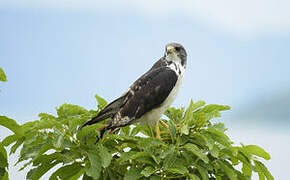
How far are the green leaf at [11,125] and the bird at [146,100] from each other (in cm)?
97

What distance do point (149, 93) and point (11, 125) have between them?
205 cm

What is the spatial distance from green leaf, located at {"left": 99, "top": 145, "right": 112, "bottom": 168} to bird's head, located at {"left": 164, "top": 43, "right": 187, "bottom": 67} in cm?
225

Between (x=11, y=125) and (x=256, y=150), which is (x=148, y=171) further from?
(x=11, y=125)

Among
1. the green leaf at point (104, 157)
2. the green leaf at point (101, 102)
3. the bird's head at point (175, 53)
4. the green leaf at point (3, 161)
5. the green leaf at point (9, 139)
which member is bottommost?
the green leaf at point (104, 157)

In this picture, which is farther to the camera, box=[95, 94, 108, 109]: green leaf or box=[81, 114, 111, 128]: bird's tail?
box=[95, 94, 108, 109]: green leaf

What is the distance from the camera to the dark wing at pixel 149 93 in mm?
5891

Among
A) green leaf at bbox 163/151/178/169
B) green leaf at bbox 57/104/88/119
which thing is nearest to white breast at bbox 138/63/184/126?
green leaf at bbox 57/104/88/119

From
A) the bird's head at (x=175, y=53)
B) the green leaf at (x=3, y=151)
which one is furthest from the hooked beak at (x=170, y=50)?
the green leaf at (x=3, y=151)

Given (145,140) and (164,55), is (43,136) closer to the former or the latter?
(145,140)

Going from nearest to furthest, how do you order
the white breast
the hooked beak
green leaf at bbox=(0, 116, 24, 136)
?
green leaf at bbox=(0, 116, 24, 136), the white breast, the hooked beak

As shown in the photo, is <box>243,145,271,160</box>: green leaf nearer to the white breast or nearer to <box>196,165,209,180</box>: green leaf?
Result: <box>196,165,209,180</box>: green leaf

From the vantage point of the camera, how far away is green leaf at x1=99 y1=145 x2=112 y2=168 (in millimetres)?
4668

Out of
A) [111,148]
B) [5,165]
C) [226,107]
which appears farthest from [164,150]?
[5,165]

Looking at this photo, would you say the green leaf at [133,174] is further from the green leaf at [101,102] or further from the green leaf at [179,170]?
the green leaf at [101,102]
